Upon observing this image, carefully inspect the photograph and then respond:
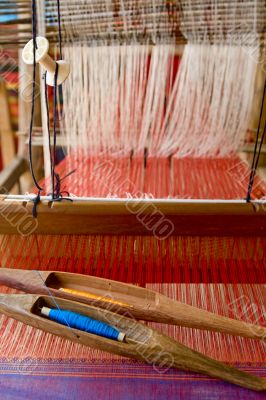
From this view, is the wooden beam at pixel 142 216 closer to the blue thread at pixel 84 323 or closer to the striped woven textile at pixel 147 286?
the striped woven textile at pixel 147 286

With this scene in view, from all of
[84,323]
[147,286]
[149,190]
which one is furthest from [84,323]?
[149,190]

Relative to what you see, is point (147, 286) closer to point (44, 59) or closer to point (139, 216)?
point (139, 216)

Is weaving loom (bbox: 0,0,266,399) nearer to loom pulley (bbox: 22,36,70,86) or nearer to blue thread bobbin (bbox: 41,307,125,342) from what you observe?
blue thread bobbin (bbox: 41,307,125,342)

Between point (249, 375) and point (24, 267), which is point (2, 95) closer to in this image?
point (24, 267)

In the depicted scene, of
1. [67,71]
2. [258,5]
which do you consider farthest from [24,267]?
[258,5]

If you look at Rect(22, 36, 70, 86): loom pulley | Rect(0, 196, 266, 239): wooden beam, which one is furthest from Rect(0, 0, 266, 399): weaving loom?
Rect(22, 36, 70, 86): loom pulley

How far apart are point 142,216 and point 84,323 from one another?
23 cm

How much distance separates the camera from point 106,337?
2.09ft

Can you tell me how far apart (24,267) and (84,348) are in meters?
0.25

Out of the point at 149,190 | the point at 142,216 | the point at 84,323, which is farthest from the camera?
the point at 149,190

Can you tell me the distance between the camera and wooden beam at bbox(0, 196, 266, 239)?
762mm

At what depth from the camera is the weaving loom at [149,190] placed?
69cm

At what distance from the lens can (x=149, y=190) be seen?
1.19m

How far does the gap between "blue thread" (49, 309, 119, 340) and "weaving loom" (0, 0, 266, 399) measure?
0.08 m
